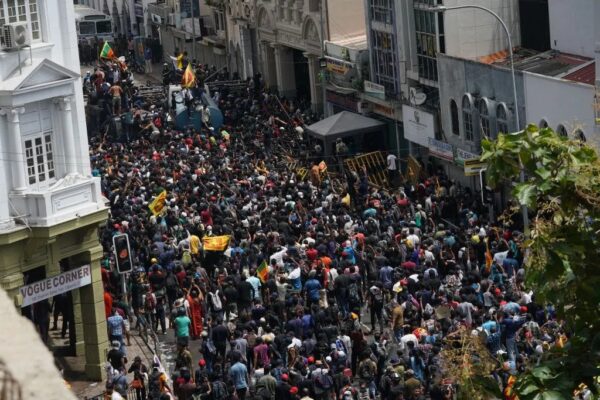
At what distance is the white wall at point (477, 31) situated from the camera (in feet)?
147

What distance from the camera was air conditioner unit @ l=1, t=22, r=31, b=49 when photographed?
85.1 ft

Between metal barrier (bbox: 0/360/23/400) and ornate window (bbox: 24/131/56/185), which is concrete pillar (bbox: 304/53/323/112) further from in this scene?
metal barrier (bbox: 0/360/23/400)

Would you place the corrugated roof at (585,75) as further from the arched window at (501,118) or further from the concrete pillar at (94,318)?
the concrete pillar at (94,318)

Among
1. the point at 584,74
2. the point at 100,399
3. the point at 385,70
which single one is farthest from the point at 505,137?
the point at 385,70

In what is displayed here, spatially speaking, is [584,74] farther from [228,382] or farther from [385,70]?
[228,382]

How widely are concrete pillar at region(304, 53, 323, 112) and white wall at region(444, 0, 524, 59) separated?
14.9 m


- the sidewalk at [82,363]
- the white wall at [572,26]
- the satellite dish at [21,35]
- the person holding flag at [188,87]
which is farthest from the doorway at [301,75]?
the satellite dish at [21,35]

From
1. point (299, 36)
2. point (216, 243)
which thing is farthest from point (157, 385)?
point (299, 36)

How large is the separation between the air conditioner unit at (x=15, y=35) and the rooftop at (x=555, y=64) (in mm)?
Answer: 16070

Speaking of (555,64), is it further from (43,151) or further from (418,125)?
(43,151)

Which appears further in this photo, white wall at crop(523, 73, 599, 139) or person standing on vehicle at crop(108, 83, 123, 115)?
person standing on vehicle at crop(108, 83, 123, 115)

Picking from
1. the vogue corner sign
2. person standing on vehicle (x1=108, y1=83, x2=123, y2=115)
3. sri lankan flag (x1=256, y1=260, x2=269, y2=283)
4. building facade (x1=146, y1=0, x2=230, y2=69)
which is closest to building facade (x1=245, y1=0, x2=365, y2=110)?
building facade (x1=146, y1=0, x2=230, y2=69)

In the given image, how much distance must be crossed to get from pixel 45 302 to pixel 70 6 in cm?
576

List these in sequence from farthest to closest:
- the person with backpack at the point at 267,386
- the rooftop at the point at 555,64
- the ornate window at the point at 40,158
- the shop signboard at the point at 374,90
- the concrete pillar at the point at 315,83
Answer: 1. the concrete pillar at the point at 315,83
2. the shop signboard at the point at 374,90
3. the rooftop at the point at 555,64
4. the ornate window at the point at 40,158
5. the person with backpack at the point at 267,386
